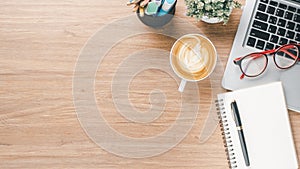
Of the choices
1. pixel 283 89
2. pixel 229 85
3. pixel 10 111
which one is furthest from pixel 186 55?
pixel 10 111

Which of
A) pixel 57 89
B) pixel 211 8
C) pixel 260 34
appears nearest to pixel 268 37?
pixel 260 34

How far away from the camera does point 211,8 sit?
1.17 metres

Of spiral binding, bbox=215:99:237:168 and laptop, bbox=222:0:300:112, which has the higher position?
laptop, bbox=222:0:300:112

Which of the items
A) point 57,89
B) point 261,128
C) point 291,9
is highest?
point 291,9

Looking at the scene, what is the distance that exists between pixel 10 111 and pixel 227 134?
0.48 metres

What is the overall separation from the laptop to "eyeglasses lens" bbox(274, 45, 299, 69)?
0.04 feet

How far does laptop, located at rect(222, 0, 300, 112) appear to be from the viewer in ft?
4.05

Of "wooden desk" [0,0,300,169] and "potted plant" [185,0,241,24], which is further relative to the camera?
"wooden desk" [0,0,300,169]

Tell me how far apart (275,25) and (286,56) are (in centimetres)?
7

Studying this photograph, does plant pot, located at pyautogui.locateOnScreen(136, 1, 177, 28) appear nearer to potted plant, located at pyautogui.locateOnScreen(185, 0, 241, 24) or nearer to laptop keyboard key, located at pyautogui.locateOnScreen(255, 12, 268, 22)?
potted plant, located at pyautogui.locateOnScreen(185, 0, 241, 24)

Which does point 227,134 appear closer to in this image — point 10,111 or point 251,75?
point 251,75

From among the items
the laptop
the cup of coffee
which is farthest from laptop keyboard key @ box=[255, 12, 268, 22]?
the cup of coffee

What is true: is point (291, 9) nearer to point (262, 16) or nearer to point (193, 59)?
point (262, 16)

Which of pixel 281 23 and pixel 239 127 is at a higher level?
pixel 281 23
